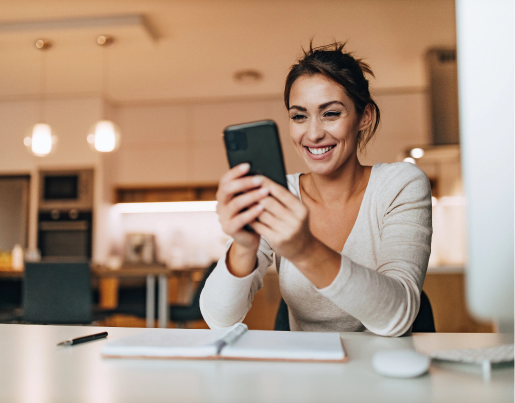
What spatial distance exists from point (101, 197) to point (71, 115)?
3.08 feet

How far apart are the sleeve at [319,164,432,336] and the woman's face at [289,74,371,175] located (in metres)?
0.15

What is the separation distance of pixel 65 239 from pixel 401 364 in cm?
453

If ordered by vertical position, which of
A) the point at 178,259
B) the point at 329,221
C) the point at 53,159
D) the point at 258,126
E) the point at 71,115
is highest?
the point at 71,115

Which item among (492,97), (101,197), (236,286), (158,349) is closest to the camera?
(492,97)

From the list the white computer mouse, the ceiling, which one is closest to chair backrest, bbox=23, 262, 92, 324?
the ceiling

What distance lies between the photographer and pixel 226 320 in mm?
868

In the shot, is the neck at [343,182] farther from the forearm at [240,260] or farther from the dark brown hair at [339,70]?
the forearm at [240,260]

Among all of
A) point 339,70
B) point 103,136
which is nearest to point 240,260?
point 339,70

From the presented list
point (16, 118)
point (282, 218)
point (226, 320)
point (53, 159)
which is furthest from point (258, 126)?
point (16, 118)

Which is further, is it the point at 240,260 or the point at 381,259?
the point at 381,259

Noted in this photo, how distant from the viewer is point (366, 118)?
3.90 ft

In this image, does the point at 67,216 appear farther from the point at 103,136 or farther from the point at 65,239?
the point at 103,136

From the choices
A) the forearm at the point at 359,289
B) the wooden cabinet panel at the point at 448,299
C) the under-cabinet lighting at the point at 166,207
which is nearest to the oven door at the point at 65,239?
the under-cabinet lighting at the point at 166,207

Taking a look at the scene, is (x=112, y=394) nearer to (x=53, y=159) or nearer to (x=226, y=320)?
(x=226, y=320)
